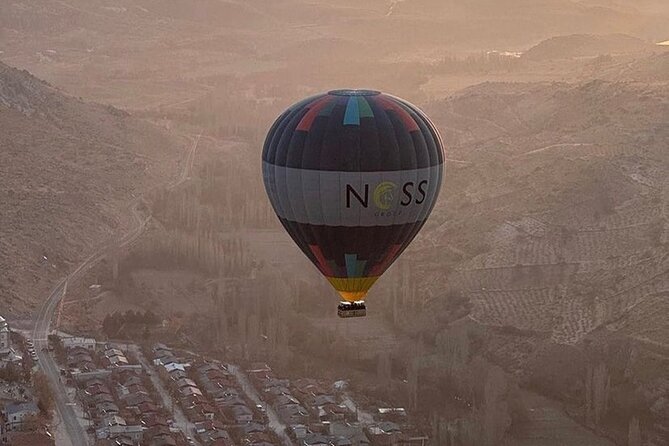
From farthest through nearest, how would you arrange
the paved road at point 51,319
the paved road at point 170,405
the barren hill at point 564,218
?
the barren hill at point 564,218 → the paved road at point 51,319 → the paved road at point 170,405

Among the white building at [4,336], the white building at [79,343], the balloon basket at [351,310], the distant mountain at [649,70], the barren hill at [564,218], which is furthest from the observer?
the distant mountain at [649,70]

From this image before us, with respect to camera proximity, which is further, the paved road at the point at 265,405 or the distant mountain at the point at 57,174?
the distant mountain at the point at 57,174

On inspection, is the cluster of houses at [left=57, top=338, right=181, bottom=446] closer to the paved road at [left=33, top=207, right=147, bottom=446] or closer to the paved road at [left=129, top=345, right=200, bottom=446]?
the paved road at [left=129, top=345, right=200, bottom=446]

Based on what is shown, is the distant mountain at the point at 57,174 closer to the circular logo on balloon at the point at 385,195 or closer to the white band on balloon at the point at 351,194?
the white band on balloon at the point at 351,194

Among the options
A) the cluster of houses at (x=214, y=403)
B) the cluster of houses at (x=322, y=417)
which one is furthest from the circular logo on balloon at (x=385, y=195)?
the cluster of houses at (x=214, y=403)

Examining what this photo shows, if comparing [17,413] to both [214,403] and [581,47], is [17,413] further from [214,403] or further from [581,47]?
[581,47]

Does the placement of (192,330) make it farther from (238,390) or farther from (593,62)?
(593,62)

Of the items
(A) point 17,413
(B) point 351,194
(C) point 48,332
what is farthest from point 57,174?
(B) point 351,194
